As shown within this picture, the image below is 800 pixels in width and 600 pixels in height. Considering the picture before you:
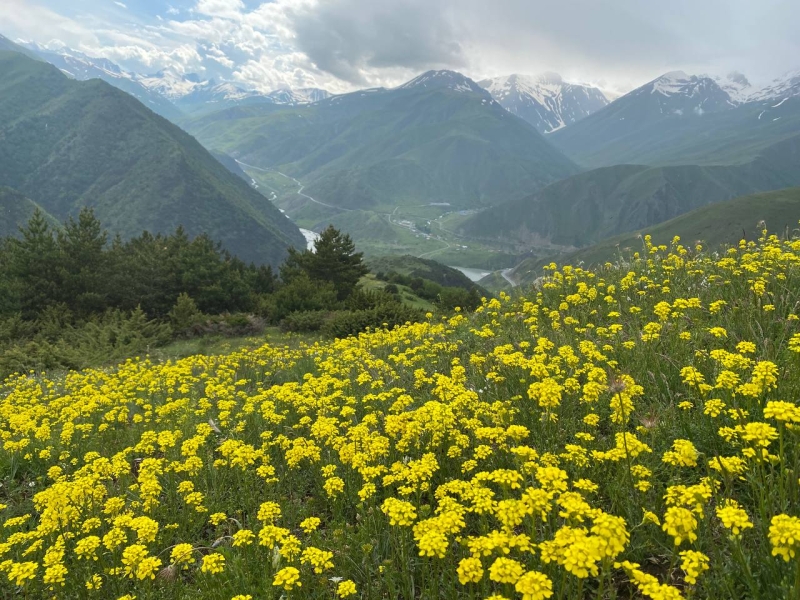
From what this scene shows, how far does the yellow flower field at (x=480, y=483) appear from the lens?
307 centimetres

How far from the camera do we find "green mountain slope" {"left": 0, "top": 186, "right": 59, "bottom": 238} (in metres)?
153

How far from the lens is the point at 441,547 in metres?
2.83

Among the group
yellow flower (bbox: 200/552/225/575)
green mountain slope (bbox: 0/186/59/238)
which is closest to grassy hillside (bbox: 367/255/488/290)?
yellow flower (bbox: 200/552/225/575)

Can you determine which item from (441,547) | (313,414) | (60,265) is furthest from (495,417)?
(60,265)

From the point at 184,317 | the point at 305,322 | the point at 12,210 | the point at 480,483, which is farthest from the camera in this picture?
the point at 12,210

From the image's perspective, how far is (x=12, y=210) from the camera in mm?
159625

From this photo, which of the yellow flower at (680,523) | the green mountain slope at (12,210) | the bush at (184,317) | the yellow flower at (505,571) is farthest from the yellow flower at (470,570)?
the green mountain slope at (12,210)

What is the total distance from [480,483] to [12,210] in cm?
21239

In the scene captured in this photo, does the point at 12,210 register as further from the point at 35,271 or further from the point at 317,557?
the point at 317,557

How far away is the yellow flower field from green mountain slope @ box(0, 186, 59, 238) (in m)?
186

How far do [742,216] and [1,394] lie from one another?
20243 centimetres

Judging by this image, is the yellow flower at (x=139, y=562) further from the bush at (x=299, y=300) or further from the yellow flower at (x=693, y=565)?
the bush at (x=299, y=300)

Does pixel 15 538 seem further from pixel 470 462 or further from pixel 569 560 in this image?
pixel 569 560

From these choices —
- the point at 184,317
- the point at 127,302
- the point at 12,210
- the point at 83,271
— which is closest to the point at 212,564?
the point at 184,317
